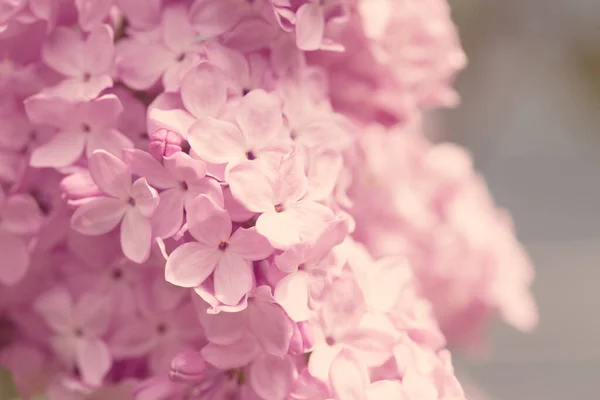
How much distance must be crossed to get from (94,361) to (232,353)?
9cm

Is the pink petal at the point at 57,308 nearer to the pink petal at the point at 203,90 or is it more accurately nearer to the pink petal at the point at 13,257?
the pink petal at the point at 13,257

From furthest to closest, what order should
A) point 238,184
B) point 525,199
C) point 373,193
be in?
point 525,199 < point 373,193 < point 238,184

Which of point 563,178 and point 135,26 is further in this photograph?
point 563,178

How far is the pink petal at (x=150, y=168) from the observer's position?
305 mm

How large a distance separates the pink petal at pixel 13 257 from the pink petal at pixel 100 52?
0.09 meters

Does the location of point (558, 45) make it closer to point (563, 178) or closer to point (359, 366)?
point (563, 178)

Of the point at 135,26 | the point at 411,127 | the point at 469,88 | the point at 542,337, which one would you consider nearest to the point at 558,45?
the point at 469,88

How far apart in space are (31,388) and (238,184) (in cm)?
20

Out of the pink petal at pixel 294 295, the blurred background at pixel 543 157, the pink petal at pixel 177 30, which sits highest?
the pink petal at pixel 177 30

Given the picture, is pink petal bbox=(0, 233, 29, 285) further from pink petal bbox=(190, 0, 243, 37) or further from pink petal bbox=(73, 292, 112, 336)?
pink petal bbox=(190, 0, 243, 37)

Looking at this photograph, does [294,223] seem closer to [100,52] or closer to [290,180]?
[290,180]

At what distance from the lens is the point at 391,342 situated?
0.33 m

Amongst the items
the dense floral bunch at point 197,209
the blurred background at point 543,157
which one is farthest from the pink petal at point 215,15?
the blurred background at point 543,157

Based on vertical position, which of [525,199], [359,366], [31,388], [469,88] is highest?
[359,366]
